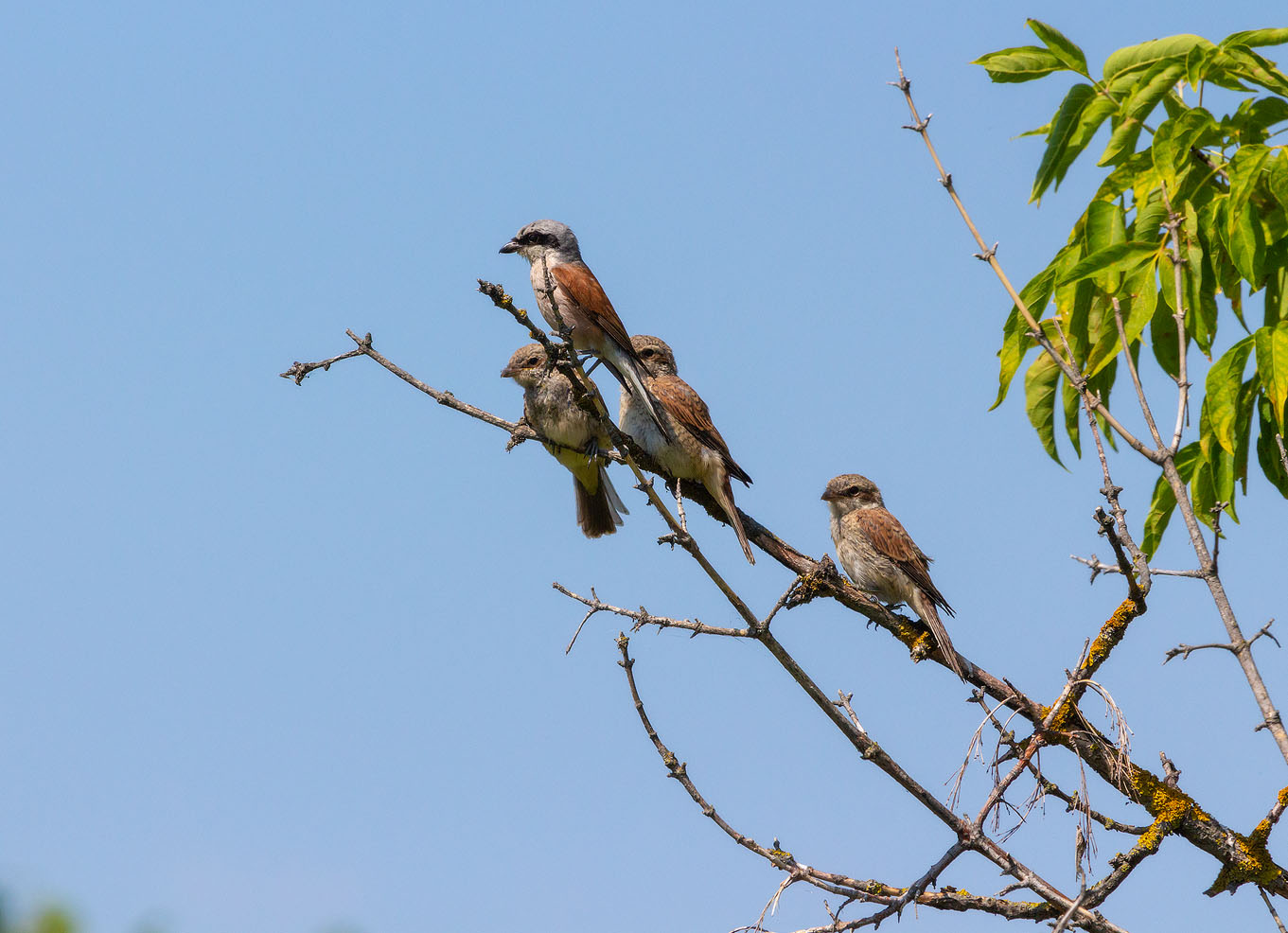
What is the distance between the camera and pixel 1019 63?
174 inches

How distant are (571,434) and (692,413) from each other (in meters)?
0.96

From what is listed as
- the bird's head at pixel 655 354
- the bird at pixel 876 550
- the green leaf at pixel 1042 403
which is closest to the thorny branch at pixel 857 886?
the green leaf at pixel 1042 403

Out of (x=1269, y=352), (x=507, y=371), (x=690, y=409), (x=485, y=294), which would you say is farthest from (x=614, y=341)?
(x=1269, y=352)

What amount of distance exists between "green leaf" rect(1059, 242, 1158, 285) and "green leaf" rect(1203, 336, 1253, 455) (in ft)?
1.25

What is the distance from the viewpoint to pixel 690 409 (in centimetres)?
751

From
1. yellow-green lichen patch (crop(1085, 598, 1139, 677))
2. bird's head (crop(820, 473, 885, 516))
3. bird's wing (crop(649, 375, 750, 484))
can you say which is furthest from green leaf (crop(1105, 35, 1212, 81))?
bird's head (crop(820, 473, 885, 516))

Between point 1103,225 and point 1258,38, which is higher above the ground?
point 1258,38

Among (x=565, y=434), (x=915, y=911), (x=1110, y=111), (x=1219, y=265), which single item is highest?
(x=565, y=434)

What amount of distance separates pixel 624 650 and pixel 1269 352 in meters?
2.03

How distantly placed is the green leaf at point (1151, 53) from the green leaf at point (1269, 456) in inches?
44.9

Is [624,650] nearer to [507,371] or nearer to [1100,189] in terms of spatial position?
[1100,189]

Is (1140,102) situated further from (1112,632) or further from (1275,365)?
(1112,632)

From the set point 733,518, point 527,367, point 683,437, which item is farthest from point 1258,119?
point 527,367

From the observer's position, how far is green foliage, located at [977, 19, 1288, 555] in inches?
148
